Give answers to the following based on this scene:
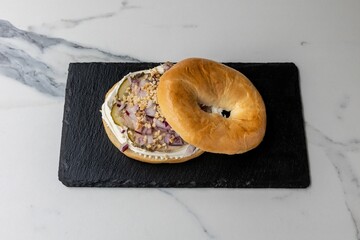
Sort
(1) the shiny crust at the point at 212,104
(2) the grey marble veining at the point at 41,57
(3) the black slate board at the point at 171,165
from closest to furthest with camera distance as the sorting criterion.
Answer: (1) the shiny crust at the point at 212,104
(3) the black slate board at the point at 171,165
(2) the grey marble veining at the point at 41,57

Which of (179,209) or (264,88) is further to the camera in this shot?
(264,88)

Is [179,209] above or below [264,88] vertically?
below

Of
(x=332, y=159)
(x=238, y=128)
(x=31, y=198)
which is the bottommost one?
(x=31, y=198)

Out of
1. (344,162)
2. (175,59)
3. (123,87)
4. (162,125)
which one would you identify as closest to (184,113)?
(162,125)

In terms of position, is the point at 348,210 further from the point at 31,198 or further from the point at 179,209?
the point at 31,198

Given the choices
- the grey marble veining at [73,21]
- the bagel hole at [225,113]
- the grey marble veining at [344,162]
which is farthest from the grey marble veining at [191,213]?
the grey marble veining at [73,21]

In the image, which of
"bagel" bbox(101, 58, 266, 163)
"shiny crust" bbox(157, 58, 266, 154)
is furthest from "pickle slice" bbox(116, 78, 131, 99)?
"shiny crust" bbox(157, 58, 266, 154)

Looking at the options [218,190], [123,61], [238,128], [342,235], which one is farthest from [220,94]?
[342,235]

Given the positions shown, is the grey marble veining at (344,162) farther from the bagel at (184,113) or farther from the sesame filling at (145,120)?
the sesame filling at (145,120)
